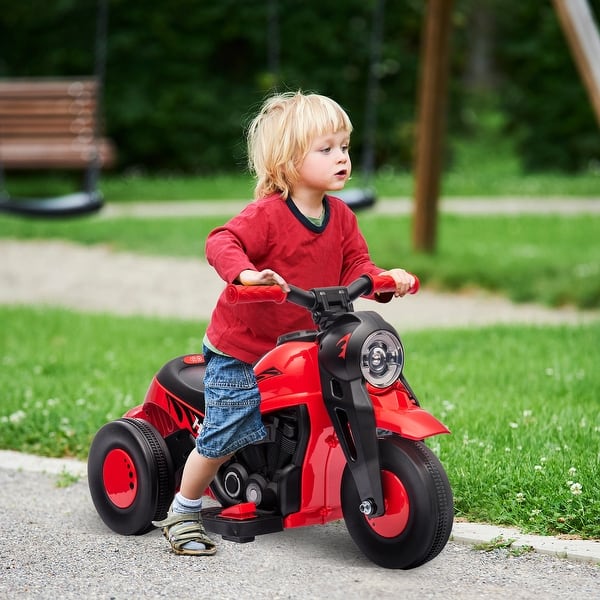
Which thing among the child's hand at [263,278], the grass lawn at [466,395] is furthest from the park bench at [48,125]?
the child's hand at [263,278]

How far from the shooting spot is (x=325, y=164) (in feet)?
12.2

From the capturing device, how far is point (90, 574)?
371 cm

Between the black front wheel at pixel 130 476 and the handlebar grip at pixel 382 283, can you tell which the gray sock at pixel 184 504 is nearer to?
the black front wheel at pixel 130 476

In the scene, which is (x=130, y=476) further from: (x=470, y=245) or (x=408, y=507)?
(x=470, y=245)

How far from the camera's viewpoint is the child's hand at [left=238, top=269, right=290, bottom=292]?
11.1 ft

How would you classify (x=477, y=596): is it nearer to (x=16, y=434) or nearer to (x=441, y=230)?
(x=16, y=434)

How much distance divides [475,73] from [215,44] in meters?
A: 21.4

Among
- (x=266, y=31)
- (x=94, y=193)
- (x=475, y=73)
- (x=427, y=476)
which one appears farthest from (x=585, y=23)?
(x=475, y=73)

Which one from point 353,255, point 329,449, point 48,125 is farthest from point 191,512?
point 48,125

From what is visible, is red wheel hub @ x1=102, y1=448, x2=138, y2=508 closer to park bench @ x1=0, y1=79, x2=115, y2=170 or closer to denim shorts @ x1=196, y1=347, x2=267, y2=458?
denim shorts @ x1=196, y1=347, x2=267, y2=458

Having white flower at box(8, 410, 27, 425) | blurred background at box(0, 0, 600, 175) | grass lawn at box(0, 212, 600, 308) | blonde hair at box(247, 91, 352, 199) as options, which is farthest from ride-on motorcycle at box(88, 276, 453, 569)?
blurred background at box(0, 0, 600, 175)

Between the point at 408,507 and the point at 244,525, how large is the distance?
0.54 m

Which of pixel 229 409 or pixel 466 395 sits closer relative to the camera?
pixel 229 409

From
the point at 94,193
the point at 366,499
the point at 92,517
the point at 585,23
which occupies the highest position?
the point at 585,23
